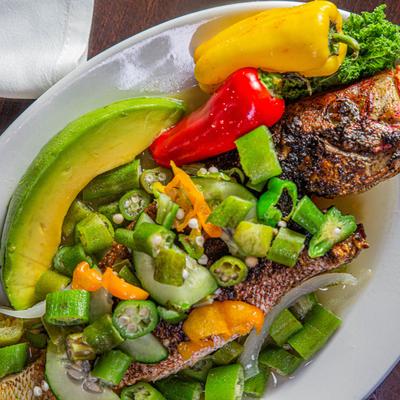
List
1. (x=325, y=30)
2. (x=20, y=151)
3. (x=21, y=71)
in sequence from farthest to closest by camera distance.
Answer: (x=21, y=71)
(x=20, y=151)
(x=325, y=30)

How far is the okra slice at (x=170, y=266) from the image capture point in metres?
3.25

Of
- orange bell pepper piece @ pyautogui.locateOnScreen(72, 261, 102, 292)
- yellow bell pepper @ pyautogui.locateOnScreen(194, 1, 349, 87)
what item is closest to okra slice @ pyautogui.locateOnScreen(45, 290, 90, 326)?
orange bell pepper piece @ pyautogui.locateOnScreen(72, 261, 102, 292)

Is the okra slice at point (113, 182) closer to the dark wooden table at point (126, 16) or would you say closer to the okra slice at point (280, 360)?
the dark wooden table at point (126, 16)

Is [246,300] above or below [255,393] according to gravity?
above

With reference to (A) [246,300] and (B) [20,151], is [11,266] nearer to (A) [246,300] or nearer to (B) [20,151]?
(B) [20,151]

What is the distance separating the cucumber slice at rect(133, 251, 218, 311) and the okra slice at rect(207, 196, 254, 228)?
219 mm

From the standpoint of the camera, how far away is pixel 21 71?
3.77 meters

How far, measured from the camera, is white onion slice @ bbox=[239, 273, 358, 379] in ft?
12.4

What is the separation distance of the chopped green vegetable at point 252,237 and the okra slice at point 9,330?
1.18 metres

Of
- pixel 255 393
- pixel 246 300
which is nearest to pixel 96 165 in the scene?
pixel 246 300

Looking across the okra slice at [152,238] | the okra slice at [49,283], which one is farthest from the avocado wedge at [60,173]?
the okra slice at [152,238]

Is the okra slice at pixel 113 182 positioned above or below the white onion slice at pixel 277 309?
→ above

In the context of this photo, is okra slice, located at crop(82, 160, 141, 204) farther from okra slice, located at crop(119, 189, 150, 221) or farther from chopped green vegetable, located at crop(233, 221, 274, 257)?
chopped green vegetable, located at crop(233, 221, 274, 257)

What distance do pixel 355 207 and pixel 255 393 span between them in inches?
43.1
